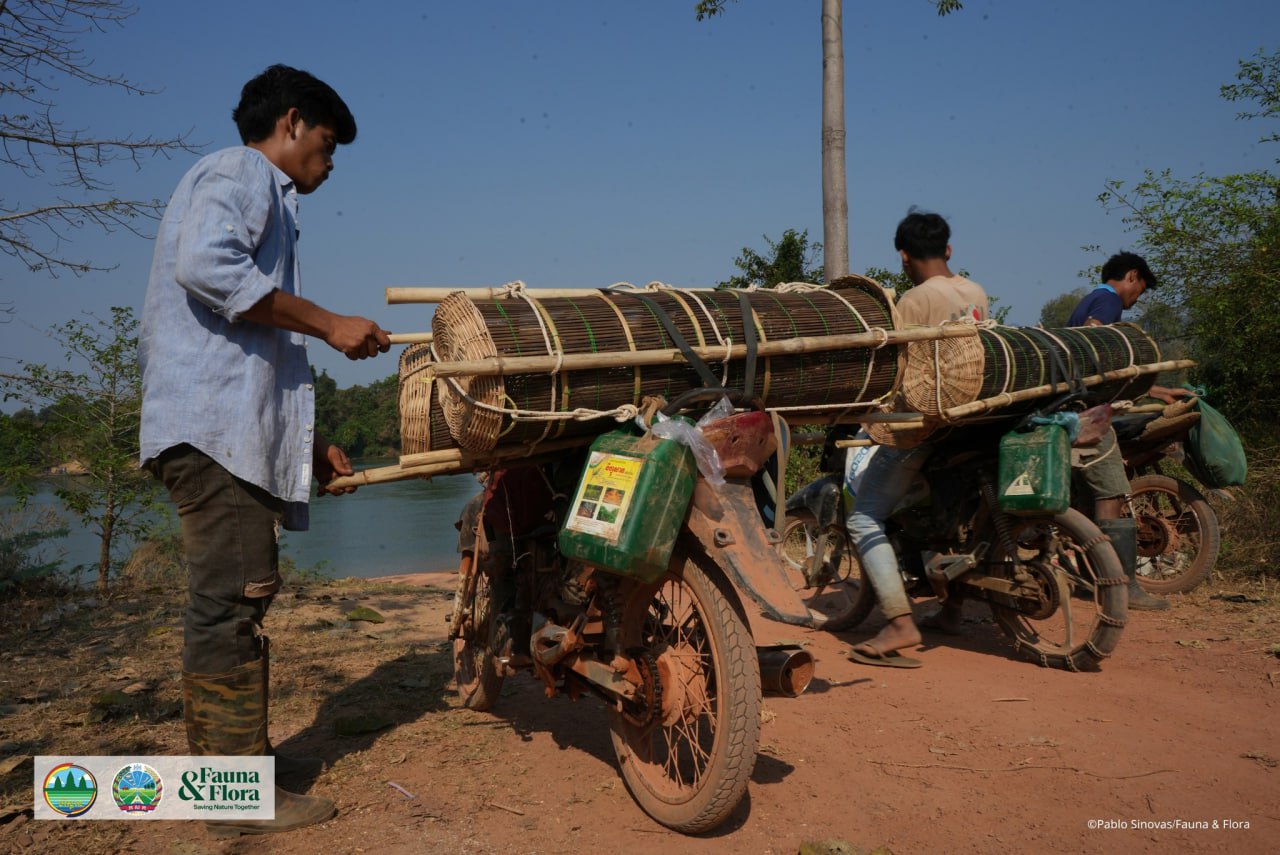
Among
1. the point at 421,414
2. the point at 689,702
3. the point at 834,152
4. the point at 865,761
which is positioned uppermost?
the point at 834,152

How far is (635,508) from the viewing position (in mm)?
2375

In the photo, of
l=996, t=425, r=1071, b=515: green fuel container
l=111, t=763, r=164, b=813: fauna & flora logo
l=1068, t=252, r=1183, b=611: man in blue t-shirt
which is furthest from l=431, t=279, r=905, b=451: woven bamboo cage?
l=1068, t=252, r=1183, b=611: man in blue t-shirt

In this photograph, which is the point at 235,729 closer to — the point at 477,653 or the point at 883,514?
the point at 477,653

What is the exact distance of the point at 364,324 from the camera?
107 inches

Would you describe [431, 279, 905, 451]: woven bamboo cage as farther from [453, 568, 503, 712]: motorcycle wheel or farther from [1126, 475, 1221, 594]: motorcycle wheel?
[1126, 475, 1221, 594]: motorcycle wheel

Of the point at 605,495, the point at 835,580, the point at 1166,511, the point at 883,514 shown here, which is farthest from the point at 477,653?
the point at 1166,511

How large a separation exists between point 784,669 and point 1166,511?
4.45 m

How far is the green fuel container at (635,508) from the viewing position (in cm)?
238

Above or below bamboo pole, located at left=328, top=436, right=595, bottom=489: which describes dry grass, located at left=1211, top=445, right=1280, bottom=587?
below

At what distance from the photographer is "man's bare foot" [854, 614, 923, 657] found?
169 inches

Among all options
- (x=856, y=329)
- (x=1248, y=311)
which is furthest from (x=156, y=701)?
(x=1248, y=311)

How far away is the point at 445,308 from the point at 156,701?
238 centimetres

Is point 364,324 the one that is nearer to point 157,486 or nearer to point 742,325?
point 742,325

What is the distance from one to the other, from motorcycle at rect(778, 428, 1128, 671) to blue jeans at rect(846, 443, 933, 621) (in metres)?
0.11
